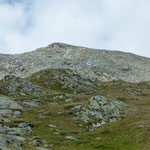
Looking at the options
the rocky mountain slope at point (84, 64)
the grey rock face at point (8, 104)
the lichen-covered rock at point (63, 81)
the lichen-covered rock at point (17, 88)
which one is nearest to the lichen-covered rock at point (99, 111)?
the grey rock face at point (8, 104)

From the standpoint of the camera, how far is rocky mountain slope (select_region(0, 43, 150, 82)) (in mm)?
150312

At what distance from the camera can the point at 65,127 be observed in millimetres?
51812

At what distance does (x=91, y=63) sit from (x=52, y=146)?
432 ft

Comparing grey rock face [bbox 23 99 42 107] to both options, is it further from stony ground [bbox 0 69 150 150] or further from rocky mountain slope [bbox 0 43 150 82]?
rocky mountain slope [bbox 0 43 150 82]

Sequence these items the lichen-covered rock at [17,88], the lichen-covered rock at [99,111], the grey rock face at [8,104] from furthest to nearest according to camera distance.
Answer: the lichen-covered rock at [17,88] < the grey rock face at [8,104] < the lichen-covered rock at [99,111]

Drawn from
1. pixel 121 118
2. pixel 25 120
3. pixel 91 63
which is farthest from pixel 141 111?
pixel 91 63

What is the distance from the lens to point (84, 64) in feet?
543

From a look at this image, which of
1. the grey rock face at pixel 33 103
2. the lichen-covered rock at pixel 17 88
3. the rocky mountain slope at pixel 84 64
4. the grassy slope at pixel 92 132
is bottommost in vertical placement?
the grassy slope at pixel 92 132

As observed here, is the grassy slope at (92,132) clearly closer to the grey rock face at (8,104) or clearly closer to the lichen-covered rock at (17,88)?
the grey rock face at (8,104)

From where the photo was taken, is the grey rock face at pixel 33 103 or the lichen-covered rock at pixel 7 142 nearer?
the lichen-covered rock at pixel 7 142

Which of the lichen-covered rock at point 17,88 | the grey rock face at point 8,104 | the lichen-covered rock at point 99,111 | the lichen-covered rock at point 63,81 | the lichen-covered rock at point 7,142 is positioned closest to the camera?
the lichen-covered rock at point 7,142

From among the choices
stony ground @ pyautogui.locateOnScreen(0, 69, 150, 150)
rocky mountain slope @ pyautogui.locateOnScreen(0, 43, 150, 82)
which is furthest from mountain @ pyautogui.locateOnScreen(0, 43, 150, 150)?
rocky mountain slope @ pyautogui.locateOnScreen(0, 43, 150, 82)

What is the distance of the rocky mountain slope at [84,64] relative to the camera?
15031 centimetres

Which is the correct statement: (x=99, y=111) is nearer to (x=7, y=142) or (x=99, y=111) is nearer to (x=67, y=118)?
(x=67, y=118)
